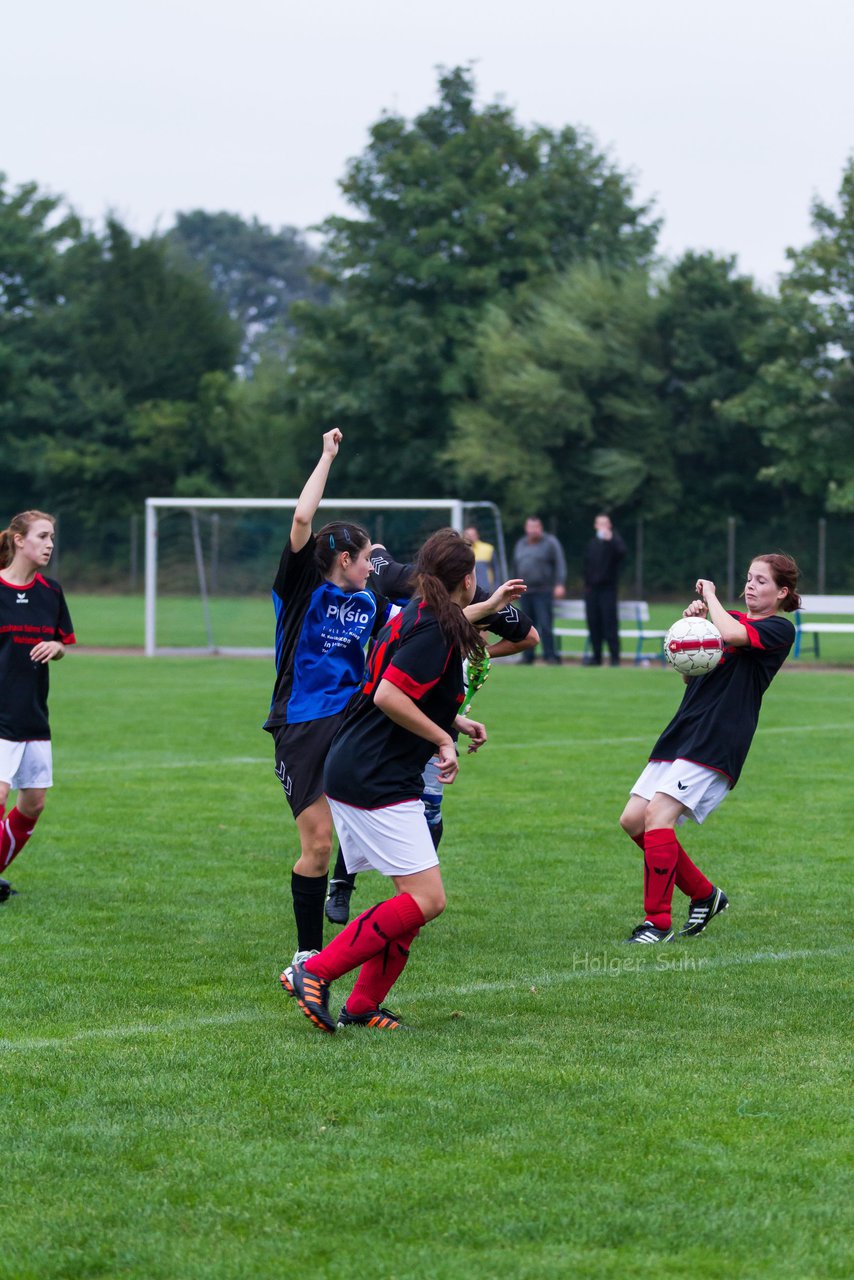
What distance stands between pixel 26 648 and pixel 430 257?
3928cm

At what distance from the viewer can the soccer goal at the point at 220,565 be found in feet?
85.2

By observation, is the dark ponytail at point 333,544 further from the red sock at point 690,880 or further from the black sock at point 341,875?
the red sock at point 690,880

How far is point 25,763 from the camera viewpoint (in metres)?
7.55

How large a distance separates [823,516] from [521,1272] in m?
35.6

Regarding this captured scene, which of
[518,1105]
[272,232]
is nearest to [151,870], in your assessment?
[518,1105]

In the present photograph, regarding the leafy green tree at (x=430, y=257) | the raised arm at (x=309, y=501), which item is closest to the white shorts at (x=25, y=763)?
the raised arm at (x=309, y=501)

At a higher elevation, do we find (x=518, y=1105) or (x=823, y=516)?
(x=823, y=516)

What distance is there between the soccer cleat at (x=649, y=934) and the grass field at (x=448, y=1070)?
3.1 inches

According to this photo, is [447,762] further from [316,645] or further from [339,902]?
[339,902]

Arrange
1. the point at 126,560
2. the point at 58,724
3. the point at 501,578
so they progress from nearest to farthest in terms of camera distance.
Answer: the point at 58,724 < the point at 501,578 < the point at 126,560

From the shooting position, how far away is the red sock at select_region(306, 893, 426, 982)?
521 cm

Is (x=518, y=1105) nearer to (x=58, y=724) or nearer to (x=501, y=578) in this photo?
(x=58, y=724)

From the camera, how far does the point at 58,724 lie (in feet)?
48.8

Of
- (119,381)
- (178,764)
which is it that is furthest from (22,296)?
(178,764)
